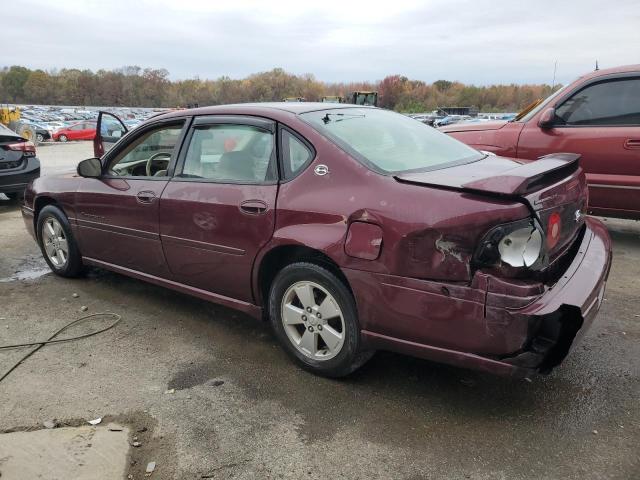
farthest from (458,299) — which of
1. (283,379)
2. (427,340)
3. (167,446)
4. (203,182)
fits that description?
(203,182)

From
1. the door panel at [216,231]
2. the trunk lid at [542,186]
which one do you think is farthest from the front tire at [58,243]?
the trunk lid at [542,186]

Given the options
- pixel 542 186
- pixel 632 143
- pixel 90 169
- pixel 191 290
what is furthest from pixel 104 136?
pixel 542 186

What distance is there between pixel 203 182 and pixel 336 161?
1046 millimetres

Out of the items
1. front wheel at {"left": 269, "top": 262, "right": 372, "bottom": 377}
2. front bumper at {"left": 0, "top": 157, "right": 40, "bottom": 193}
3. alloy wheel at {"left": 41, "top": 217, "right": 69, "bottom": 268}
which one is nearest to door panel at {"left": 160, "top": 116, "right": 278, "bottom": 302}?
front wheel at {"left": 269, "top": 262, "right": 372, "bottom": 377}

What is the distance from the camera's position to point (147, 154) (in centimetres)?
415

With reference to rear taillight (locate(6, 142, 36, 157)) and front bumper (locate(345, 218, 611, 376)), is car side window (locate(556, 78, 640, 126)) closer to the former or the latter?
front bumper (locate(345, 218, 611, 376))

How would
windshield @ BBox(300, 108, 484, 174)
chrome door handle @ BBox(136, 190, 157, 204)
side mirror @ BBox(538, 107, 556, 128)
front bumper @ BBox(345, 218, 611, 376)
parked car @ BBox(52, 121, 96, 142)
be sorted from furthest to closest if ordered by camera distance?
parked car @ BBox(52, 121, 96, 142) < side mirror @ BBox(538, 107, 556, 128) < chrome door handle @ BBox(136, 190, 157, 204) < windshield @ BBox(300, 108, 484, 174) < front bumper @ BBox(345, 218, 611, 376)

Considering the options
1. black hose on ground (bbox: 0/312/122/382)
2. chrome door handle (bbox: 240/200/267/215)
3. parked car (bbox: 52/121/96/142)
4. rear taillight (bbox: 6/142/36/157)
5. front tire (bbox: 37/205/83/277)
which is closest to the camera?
chrome door handle (bbox: 240/200/267/215)

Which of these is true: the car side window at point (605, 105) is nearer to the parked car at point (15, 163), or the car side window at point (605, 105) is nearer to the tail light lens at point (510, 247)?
the tail light lens at point (510, 247)

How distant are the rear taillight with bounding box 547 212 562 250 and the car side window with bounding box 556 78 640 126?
3.33 metres

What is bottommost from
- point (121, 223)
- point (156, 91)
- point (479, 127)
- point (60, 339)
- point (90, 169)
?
point (60, 339)

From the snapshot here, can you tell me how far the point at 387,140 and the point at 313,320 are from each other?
3.93 ft

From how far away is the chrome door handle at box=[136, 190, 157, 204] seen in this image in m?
3.71

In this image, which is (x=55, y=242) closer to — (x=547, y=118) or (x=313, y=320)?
(x=313, y=320)
